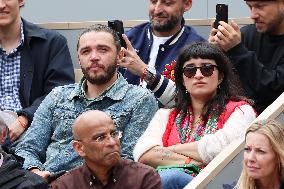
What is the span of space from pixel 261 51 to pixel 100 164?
1.58 m

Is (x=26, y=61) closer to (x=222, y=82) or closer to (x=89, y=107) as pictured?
(x=89, y=107)

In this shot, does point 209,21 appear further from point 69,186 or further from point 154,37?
point 69,186

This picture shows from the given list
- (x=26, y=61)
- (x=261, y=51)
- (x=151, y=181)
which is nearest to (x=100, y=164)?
(x=151, y=181)

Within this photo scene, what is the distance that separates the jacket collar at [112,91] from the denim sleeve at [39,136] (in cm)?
17

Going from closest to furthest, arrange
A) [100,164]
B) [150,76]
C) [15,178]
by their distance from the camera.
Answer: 1. [15,178]
2. [100,164]
3. [150,76]

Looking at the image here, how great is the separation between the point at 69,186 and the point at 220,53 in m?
1.28

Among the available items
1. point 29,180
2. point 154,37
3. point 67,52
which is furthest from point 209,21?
point 29,180

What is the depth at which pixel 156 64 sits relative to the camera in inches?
249

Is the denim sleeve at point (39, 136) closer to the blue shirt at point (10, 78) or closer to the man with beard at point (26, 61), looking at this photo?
the man with beard at point (26, 61)

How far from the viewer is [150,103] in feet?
18.6

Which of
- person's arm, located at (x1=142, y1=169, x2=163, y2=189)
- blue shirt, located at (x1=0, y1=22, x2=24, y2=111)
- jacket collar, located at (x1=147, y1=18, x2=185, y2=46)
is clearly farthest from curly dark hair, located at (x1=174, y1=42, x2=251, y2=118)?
blue shirt, located at (x1=0, y1=22, x2=24, y2=111)

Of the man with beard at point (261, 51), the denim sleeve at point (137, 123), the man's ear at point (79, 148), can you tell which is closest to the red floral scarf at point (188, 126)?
the denim sleeve at point (137, 123)

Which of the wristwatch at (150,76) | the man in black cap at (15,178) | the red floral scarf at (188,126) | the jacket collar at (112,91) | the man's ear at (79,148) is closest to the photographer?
the man in black cap at (15,178)

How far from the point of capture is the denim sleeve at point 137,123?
5.57 m
